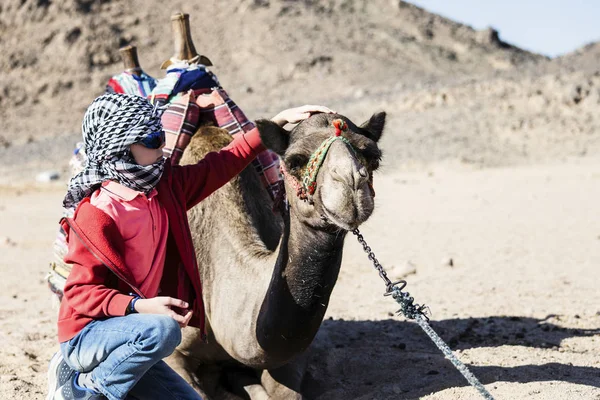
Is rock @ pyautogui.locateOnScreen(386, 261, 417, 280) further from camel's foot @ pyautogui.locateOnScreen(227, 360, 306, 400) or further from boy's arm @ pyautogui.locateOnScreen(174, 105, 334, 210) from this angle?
boy's arm @ pyautogui.locateOnScreen(174, 105, 334, 210)

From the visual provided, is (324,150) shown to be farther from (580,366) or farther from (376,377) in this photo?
(580,366)

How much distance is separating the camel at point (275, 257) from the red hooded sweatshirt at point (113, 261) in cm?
37

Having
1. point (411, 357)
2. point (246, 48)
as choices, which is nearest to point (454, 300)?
point (411, 357)

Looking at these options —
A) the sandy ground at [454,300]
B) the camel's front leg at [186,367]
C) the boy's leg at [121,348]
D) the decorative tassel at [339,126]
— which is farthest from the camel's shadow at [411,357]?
the boy's leg at [121,348]

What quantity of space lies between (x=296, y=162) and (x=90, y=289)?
3.61 feet

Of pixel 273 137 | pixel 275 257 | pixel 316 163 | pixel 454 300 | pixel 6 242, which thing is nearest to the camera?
pixel 316 163

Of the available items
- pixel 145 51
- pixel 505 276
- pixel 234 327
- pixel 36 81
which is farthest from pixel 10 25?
pixel 234 327

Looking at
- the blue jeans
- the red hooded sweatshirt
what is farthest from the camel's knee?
the blue jeans

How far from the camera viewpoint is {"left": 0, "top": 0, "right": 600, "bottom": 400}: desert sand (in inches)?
231

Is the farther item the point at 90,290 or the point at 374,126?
the point at 374,126

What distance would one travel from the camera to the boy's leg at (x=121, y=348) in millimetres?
3465

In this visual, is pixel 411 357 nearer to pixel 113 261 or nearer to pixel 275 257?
pixel 275 257

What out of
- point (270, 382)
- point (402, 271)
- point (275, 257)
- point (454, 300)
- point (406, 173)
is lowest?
point (406, 173)

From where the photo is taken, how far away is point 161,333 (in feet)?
11.3
